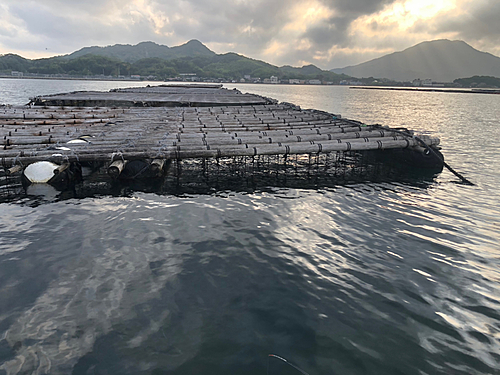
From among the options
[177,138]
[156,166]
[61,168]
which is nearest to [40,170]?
[61,168]

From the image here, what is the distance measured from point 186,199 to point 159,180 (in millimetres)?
3054

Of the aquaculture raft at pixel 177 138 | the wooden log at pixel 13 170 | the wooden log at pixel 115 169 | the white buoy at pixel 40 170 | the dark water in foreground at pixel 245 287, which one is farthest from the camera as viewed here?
the aquaculture raft at pixel 177 138

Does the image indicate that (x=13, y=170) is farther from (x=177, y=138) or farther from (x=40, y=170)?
(x=177, y=138)

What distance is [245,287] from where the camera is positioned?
7.34m

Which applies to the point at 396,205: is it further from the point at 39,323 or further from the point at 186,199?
the point at 39,323

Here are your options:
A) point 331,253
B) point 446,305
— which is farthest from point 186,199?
point 446,305

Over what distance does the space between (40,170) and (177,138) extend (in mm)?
6417

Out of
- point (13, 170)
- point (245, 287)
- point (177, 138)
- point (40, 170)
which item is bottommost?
point (245, 287)

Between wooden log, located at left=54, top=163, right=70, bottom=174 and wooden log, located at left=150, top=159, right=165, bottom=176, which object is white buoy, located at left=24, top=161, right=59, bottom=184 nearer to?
wooden log, located at left=54, top=163, right=70, bottom=174

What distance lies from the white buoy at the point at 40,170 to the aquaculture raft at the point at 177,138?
0.30 meters

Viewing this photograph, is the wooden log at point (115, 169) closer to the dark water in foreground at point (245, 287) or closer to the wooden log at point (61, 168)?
the dark water in foreground at point (245, 287)

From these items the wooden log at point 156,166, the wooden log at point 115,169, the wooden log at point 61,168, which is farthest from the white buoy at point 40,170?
the wooden log at point 156,166

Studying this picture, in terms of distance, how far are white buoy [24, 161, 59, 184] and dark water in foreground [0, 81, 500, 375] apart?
148 centimetres

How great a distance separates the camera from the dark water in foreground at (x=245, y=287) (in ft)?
18.0
